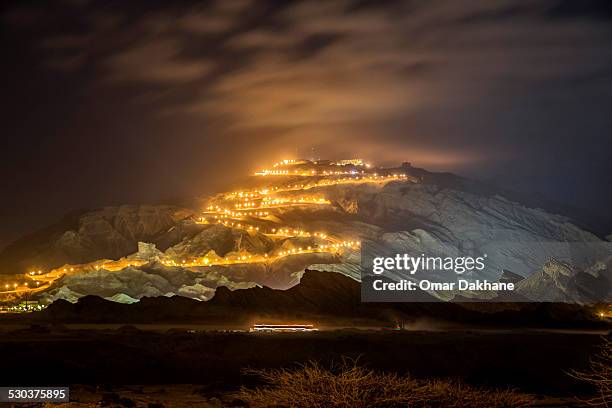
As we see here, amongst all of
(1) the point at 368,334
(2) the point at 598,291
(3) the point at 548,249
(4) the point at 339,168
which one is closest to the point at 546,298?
(2) the point at 598,291

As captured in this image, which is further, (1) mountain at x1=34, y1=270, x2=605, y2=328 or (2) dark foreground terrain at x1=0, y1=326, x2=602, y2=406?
(1) mountain at x1=34, y1=270, x2=605, y2=328

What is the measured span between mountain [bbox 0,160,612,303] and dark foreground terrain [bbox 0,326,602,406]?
2529cm

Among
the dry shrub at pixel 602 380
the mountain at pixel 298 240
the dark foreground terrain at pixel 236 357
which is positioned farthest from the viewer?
the mountain at pixel 298 240

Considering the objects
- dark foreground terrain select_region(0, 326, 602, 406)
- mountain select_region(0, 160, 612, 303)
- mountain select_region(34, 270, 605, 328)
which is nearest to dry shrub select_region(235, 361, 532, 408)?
dark foreground terrain select_region(0, 326, 602, 406)

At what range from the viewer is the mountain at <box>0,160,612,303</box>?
222 ft

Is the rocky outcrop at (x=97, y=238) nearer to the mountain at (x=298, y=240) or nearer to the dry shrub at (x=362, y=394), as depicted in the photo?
the mountain at (x=298, y=240)

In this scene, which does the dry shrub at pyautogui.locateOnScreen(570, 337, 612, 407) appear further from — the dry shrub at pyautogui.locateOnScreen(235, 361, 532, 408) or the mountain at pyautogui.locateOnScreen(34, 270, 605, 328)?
the mountain at pyautogui.locateOnScreen(34, 270, 605, 328)

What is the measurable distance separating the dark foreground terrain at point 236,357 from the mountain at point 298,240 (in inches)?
995

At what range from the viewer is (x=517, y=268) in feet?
318

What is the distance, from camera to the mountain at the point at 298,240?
67.6 meters

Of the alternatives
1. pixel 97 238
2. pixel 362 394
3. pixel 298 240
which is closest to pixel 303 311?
pixel 298 240

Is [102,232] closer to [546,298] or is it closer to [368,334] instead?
[546,298]

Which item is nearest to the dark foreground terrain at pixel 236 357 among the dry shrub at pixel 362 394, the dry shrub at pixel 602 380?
the dry shrub at pixel 602 380

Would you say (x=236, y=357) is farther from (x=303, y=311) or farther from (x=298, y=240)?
(x=298, y=240)
